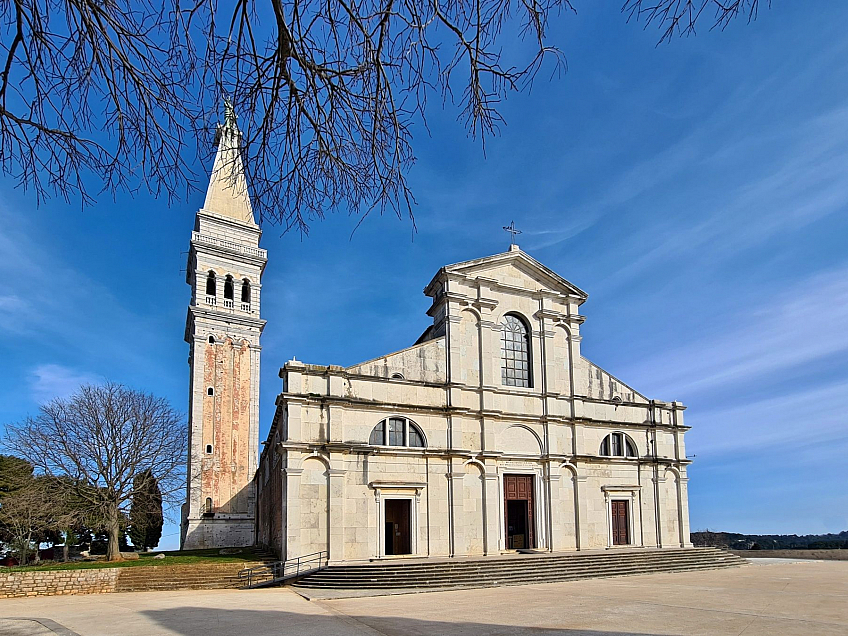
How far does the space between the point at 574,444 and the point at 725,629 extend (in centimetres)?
1725

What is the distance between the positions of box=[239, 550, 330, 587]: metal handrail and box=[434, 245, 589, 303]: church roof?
12.6 metres

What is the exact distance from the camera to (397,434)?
26.0 metres

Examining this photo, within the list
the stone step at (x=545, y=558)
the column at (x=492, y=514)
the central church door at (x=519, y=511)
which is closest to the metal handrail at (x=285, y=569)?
the stone step at (x=545, y=558)

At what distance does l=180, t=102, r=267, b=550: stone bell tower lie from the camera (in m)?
40.9

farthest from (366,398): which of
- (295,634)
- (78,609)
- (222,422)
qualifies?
(222,422)

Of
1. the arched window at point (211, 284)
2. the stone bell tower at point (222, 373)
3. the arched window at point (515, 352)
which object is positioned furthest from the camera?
the arched window at point (211, 284)

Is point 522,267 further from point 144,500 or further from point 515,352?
point 144,500

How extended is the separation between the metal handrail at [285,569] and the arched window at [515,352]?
10.7 m

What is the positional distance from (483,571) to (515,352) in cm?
1015

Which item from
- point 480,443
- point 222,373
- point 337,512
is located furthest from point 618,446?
point 222,373

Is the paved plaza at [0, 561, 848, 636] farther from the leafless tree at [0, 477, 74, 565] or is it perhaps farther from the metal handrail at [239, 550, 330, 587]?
the leafless tree at [0, 477, 74, 565]

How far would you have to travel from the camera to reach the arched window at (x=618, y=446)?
3047 cm

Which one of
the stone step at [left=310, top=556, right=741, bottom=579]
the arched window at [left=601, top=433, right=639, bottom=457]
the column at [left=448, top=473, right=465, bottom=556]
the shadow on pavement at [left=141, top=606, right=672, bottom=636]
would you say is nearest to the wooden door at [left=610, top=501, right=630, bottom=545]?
the arched window at [left=601, top=433, right=639, bottom=457]

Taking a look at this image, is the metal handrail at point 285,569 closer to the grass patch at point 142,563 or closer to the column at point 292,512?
the column at point 292,512
